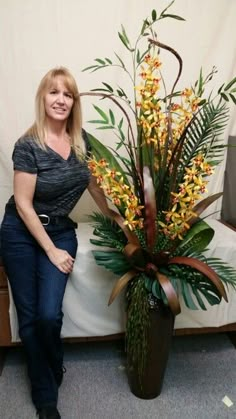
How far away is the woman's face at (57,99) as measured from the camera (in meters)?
1.45

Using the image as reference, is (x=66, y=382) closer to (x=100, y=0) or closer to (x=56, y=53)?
(x=56, y=53)

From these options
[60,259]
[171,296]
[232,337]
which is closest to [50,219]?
[60,259]

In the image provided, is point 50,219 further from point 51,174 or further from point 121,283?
point 121,283

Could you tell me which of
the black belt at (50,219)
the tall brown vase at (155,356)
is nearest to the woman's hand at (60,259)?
the black belt at (50,219)

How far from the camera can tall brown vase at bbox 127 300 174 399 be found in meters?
1.41

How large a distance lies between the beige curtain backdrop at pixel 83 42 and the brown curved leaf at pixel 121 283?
33.9 inches

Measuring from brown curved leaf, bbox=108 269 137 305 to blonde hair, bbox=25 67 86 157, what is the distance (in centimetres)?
54

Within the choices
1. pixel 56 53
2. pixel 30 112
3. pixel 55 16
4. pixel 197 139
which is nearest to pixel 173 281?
pixel 197 139

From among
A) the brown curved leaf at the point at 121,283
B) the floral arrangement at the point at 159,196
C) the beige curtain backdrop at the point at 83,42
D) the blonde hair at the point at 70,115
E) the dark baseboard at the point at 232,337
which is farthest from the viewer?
the dark baseboard at the point at 232,337

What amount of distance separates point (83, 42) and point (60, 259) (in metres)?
1.07

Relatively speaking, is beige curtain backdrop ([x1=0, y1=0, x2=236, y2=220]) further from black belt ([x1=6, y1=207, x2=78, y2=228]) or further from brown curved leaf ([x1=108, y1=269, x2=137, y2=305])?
brown curved leaf ([x1=108, y1=269, x2=137, y2=305])

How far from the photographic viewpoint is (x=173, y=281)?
140 centimetres

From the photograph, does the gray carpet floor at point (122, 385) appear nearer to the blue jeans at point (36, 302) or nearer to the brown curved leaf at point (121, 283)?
the blue jeans at point (36, 302)

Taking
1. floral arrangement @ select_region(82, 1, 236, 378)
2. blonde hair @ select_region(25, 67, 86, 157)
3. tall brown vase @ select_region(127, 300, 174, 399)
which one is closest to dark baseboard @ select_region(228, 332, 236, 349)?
tall brown vase @ select_region(127, 300, 174, 399)
